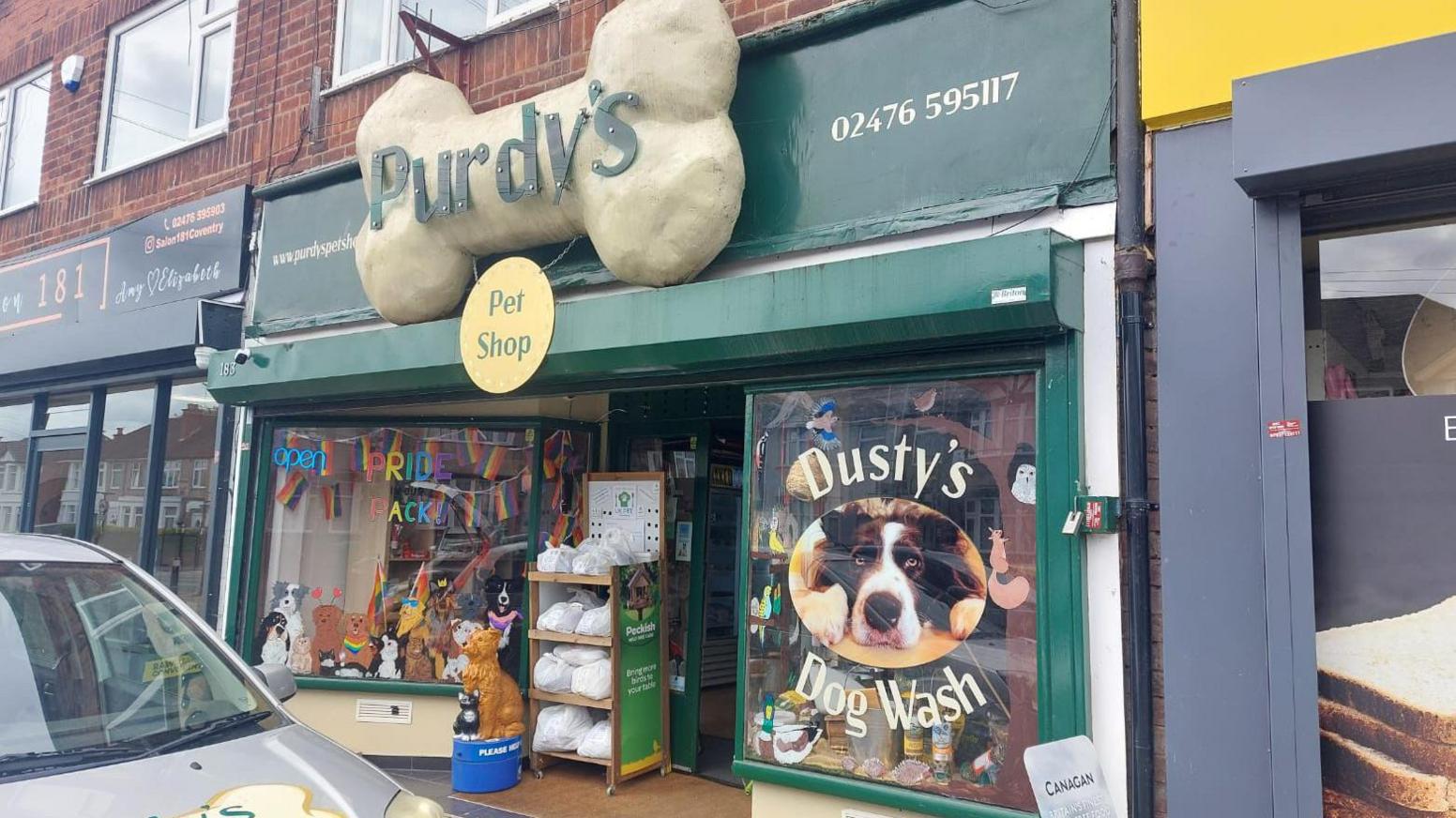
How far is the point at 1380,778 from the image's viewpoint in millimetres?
3371

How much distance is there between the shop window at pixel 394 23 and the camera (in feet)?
21.6

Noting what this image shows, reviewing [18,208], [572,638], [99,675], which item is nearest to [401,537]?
[572,638]

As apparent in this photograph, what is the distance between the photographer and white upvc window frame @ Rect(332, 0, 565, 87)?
20.7 feet

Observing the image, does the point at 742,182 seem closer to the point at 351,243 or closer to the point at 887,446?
the point at 887,446

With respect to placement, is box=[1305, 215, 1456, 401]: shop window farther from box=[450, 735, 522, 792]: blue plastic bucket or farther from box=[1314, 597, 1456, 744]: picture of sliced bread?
box=[450, 735, 522, 792]: blue plastic bucket

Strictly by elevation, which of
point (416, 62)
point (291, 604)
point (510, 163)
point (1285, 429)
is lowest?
point (291, 604)

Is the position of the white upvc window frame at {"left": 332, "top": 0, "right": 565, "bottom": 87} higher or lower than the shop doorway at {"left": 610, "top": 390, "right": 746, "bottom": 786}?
higher

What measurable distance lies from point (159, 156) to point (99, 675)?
7.10m

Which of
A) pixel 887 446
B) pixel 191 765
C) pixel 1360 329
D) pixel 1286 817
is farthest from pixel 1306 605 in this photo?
pixel 191 765

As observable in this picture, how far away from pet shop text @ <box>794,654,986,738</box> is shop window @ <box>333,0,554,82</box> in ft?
14.7

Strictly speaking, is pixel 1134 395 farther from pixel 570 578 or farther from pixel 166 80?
pixel 166 80

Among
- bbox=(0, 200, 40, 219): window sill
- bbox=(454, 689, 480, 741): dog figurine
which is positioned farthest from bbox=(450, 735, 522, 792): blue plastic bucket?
bbox=(0, 200, 40, 219): window sill

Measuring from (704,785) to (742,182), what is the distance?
12.5 ft

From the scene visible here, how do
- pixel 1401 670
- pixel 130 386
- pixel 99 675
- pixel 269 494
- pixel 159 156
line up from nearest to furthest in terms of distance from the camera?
pixel 99 675 → pixel 1401 670 → pixel 269 494 → pixel 159 156 → pixel 130 386
